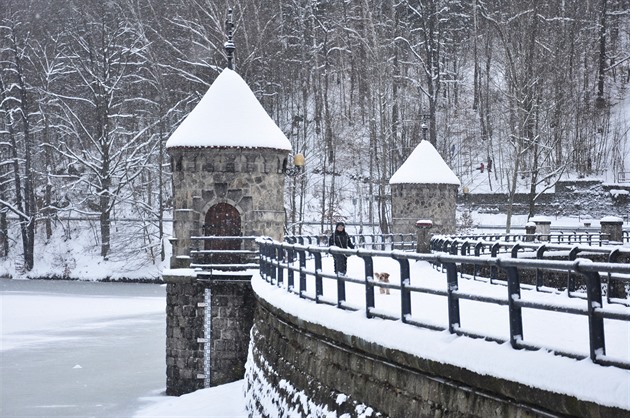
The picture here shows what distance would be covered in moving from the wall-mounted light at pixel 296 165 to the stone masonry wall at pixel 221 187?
460 centimetres

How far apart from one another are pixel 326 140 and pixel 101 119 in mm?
12542

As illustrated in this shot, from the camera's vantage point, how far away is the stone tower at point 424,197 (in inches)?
1304

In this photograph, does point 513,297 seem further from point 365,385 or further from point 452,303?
point 365,385

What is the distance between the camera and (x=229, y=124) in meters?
23.0

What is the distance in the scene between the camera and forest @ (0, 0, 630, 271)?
44.0 metres

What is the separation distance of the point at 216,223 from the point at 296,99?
38010mm

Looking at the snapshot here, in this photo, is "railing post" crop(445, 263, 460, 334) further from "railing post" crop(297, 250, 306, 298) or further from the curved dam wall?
"railing post" crop(297, 250, 306, 298)

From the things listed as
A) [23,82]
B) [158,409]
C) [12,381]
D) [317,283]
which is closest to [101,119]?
[23,82]

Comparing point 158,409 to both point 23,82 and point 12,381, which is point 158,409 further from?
point 23,82

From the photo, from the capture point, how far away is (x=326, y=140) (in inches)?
2030

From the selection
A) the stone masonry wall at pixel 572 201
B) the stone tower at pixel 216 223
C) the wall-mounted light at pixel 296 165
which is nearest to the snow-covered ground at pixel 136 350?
the stone tower at pixel 216 223

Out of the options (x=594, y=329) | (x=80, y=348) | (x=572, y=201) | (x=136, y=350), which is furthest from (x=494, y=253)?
(x=572, y=201)

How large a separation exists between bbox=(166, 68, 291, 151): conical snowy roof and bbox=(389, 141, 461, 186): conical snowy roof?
33.6 ft

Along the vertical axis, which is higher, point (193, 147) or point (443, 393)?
point (193, 147)
